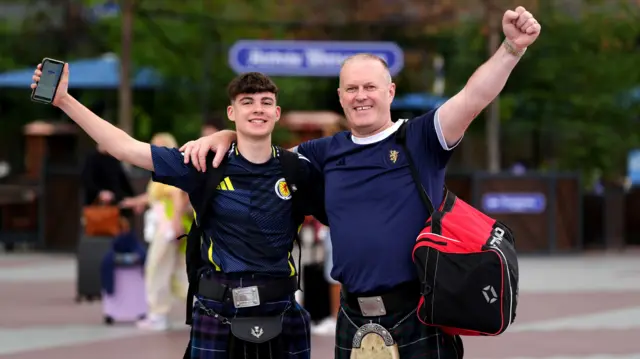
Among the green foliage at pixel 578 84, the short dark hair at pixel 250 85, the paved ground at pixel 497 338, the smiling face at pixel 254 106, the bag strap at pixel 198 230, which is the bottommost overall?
the paved ground at pixel 497 338

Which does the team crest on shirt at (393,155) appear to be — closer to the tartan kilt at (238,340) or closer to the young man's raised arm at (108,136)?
the tartan kilt at (238,340)

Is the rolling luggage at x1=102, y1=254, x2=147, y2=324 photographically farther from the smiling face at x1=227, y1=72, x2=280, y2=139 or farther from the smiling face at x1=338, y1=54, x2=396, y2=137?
the smiling face at x1=338, y1=54, x2=396, y2=137

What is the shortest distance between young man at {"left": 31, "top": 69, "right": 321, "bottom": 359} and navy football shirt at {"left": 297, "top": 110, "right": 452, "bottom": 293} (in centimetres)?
29

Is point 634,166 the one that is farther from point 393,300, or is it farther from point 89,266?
point 393,300

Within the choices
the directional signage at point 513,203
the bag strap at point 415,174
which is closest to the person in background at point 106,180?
the directional signage at point 513,203

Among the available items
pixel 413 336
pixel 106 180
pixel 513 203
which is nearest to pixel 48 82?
pixel 413 336

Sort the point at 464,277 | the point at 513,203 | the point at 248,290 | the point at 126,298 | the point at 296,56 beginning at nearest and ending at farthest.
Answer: the point at 464,277 < the point at 248,290 < the point at 126,298 < the point at 296,56 < the point at 513,203

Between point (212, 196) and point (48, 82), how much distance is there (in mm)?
815

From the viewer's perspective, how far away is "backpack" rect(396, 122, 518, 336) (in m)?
5.02

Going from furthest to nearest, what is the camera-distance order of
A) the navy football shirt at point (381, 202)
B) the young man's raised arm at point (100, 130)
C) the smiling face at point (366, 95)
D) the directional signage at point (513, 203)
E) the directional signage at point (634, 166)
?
1. the directional signage at point (634, 166)
2. the directional signage at point (513, 203)
3. the young man's raised arm at point (100, 130)
4. the smiling face at point (366, 95)
5. the navy football shirt at point (381, 202)

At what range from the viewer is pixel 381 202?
5.29 meters

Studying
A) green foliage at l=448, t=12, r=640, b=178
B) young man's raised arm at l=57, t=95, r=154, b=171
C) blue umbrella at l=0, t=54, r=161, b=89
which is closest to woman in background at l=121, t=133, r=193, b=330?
young man's raised arm at l=57, t=95, r=154, b=171

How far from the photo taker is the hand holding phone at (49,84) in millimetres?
5461

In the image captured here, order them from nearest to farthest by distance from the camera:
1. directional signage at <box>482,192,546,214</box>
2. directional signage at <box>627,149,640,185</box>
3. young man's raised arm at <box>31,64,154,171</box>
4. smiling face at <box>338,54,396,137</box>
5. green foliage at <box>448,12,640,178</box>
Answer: smiling face at <box>338,54,396,137</box> → young man's raised arm at <box>31,64,154,171</box> → directional signage at <box>482,192,546,214</box> → directional signage at <box>627,149,640,185</box> → green foliage at <box>448,12,640,178</box>
